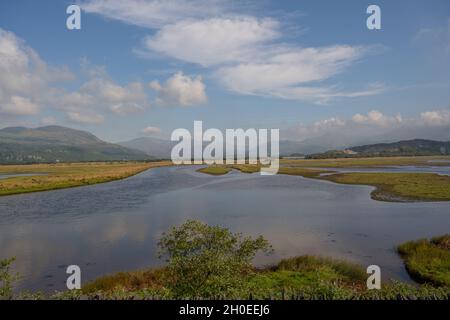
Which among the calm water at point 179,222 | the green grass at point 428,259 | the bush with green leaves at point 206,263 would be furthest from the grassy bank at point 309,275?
the calm water at point 179,222

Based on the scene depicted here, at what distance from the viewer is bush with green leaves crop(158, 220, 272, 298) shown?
16.3m

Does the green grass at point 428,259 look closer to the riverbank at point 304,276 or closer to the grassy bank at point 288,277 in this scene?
the riverbank at point 304,276

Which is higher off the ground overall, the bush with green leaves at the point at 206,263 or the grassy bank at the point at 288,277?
the bush with green leaves at the point at 206,263

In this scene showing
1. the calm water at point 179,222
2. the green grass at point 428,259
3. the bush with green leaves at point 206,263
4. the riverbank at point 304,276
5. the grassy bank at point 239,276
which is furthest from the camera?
the calm water at point 179,222

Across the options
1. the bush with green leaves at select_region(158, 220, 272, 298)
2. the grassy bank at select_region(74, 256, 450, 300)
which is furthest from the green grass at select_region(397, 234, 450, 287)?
the bush with green leaves at select_region(158, 220, 272, 298)

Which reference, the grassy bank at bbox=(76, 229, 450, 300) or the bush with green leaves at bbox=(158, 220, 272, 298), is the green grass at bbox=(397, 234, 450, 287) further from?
the bush with green leaves at bbox=(158, 220, 272, 298)

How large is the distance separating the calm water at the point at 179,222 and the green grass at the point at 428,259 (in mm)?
942

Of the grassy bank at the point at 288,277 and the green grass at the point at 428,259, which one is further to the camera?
the green grass at the point at 428,259

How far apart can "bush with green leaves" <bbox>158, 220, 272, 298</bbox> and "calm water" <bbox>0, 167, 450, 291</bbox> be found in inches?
382

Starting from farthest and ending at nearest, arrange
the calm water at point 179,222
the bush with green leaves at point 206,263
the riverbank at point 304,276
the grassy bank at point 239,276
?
the calm water at point 179,222 < the riverbank at point 304,276 < the bush with green leaves at point 206,263 < the grassy bank at point 239,276

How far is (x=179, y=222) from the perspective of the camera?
4253cm

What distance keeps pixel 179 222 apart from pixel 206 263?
25.7 metres

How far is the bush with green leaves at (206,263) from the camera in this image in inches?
642
